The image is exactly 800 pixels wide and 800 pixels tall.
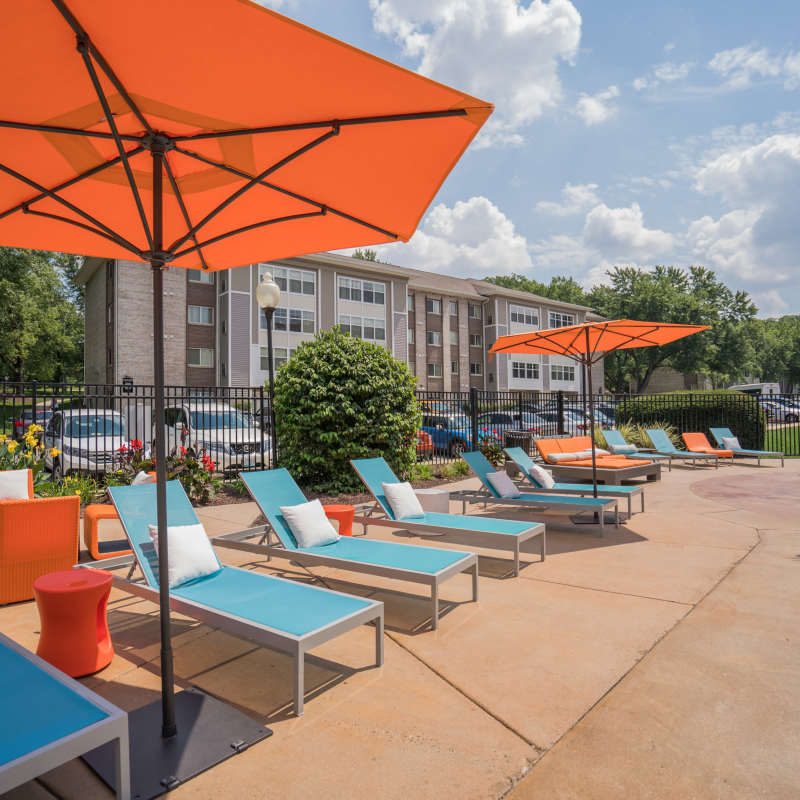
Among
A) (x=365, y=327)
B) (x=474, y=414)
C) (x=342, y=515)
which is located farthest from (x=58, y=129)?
(x=365, y=327)

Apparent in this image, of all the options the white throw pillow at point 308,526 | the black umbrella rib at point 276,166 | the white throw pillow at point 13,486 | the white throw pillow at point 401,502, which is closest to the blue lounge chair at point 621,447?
the white throw pillow at point 401,502

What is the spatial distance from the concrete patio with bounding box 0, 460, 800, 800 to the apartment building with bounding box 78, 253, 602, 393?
28.9 metres

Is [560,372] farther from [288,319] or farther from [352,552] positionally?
[352,552]

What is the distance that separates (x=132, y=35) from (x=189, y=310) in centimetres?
3324

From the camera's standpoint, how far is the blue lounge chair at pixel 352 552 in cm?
427

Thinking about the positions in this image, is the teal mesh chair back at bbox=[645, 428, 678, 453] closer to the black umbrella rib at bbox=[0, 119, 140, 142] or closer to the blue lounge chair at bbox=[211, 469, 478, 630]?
the blue lounge chair at bbox=[211, 469, 478, 630]

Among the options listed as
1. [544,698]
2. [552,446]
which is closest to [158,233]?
[544,698]

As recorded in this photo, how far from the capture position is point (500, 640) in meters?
3.90

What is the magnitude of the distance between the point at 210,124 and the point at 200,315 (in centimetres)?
3281

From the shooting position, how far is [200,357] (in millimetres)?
33062

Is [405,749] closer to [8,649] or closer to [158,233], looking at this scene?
[8,649]

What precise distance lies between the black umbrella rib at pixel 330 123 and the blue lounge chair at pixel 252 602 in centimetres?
262

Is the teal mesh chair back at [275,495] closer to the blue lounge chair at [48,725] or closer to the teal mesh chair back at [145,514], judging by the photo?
the teal mesh chair back at [145,514]

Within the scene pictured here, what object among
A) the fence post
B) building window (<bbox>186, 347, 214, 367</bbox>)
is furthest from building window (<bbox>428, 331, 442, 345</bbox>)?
the fence post
